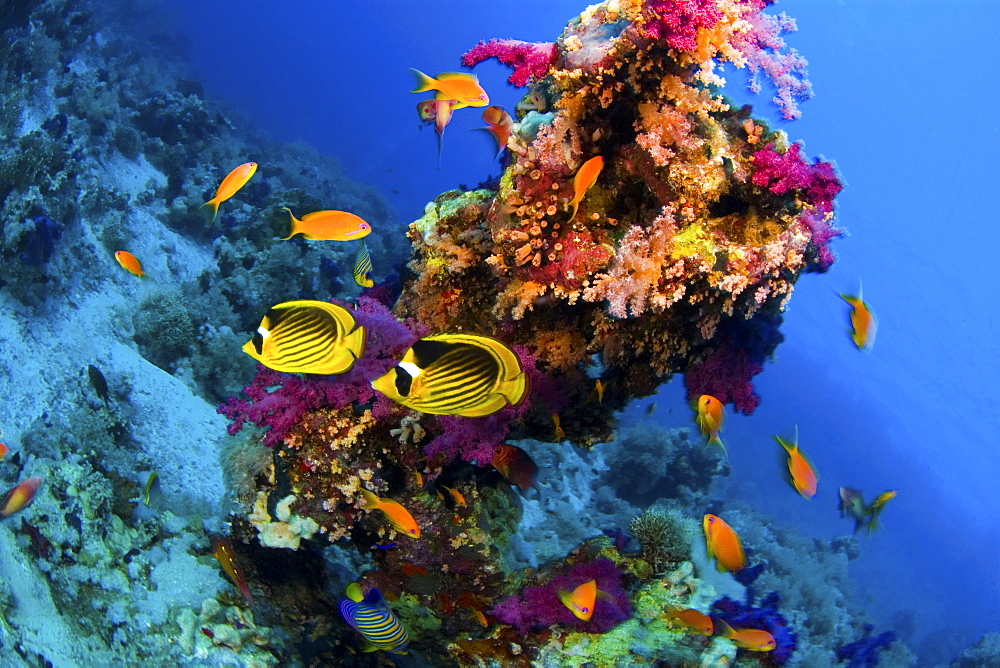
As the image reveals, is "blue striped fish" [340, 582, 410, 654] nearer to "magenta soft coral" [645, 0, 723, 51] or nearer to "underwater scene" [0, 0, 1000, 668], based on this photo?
"underwater scene" [0, 0, 1000, 668]

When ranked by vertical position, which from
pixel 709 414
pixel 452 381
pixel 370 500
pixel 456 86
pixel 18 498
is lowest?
pixel 18 498

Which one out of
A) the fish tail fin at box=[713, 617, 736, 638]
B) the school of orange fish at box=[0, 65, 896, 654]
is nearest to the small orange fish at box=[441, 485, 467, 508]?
the school of orange fish at box=[0, 65, 896, 654]

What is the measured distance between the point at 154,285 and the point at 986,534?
2272 inches

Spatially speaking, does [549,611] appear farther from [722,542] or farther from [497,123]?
[497,123]

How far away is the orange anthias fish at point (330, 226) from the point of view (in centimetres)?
413

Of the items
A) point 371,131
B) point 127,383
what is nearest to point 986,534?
point 127,383

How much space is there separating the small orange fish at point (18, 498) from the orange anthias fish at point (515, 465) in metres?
4.20

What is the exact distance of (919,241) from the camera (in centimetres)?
6525

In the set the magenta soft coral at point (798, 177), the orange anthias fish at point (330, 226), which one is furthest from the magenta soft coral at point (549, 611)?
the orange anthias fish at point (330, 226)

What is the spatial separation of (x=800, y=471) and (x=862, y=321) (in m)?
1.23

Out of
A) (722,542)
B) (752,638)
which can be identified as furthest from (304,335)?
(752,638)

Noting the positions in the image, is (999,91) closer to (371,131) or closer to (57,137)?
(371,131)

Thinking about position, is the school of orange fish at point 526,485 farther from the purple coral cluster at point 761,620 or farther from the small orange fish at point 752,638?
the purple coral cluster at point 761,620

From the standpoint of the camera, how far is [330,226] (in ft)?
13.7
